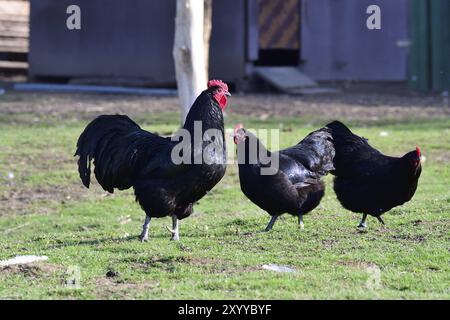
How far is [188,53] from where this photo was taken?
15.3 meters

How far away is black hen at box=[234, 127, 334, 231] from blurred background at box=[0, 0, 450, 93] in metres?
13.0

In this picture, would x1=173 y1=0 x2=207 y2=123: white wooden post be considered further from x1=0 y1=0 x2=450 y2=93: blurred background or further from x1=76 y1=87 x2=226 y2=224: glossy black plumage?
x1=0 y1=0 x2=450 y2=93: blurred background

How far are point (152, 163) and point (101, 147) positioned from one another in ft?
2.80

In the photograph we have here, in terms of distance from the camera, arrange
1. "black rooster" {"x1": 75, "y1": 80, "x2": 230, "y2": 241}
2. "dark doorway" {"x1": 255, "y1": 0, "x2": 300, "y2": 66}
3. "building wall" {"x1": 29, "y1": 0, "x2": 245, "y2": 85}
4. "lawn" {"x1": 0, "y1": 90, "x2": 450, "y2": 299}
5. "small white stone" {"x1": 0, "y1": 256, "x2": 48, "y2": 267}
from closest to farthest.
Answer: "lawn" {"x1": 0, "y1": 90, "x2": 450, "y2": 299}
"small white stone" {"x1": 0, "y1": 256, "x2": 48, "y2": 267}
"black rooster" {"x1": 75, "y1": 80, "x2": 230, "y2": 241}
"building wall" {"x1": 29, "y1": 0, "x2": 245, "y2": 85}
"dark doorway" {"x1": 255, "y1": 0, "x2": 300, "y2": 66}

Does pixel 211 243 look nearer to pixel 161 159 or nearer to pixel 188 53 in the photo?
pixel 161 159

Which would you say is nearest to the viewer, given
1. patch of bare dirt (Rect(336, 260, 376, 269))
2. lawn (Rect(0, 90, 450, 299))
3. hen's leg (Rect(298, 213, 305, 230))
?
lawn (Rect(0, 90, 450, 299))

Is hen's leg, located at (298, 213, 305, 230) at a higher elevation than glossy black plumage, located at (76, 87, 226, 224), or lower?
lower

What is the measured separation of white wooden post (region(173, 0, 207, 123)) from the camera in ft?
49.7

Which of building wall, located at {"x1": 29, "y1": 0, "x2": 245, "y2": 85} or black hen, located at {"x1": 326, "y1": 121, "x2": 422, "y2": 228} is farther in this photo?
building wall, located at {"x1": 29, "y1": 0, "x2": 245, "y2": 85}

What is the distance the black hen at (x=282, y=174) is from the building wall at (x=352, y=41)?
15289 mm

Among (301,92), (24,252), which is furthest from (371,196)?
(301,92)

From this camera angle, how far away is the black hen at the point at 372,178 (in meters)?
9.45

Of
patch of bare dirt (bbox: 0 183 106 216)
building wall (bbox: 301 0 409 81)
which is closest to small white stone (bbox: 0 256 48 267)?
patch of bare dirt (bbox: 0 183 106 216)
